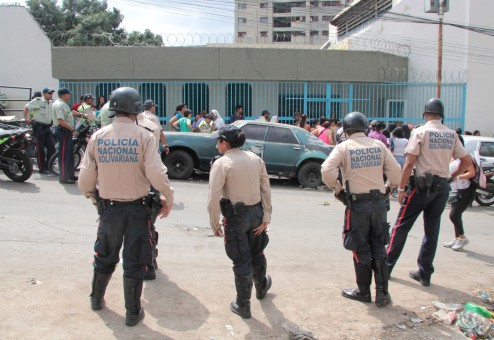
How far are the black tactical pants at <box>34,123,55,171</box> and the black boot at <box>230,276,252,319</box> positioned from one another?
24.6ft

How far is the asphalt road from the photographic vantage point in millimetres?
3920

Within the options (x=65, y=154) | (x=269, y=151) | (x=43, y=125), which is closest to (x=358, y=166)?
(x=65, y=154)

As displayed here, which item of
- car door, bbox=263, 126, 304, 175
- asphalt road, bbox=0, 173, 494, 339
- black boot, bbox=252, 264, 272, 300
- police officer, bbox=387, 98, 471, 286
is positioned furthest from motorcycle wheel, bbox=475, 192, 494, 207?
black boot, bbox=252, 264, 272, 300

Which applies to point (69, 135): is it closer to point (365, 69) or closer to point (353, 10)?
point (365, 69)

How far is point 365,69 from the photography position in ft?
60.8

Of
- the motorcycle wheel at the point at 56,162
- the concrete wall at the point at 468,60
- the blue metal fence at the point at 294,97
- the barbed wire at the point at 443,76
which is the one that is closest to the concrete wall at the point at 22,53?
the blue metal fence at the point at 294,97

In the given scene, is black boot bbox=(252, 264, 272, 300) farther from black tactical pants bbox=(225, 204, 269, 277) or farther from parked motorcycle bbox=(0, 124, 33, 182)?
parked motorcycle bbox=(0, 124, 33, 182)

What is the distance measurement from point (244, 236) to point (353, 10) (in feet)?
87.5

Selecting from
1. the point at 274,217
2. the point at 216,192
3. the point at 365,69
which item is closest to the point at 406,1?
the point at 365,69

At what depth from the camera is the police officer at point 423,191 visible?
4965 mm

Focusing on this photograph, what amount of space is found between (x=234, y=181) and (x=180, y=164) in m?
7.35

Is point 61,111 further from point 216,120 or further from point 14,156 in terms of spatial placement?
point 216,120

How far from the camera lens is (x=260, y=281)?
443 centimetres

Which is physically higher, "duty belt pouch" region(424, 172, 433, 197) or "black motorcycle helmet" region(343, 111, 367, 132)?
"black motorcycle helmet" region(343, 111, 367, 132)
